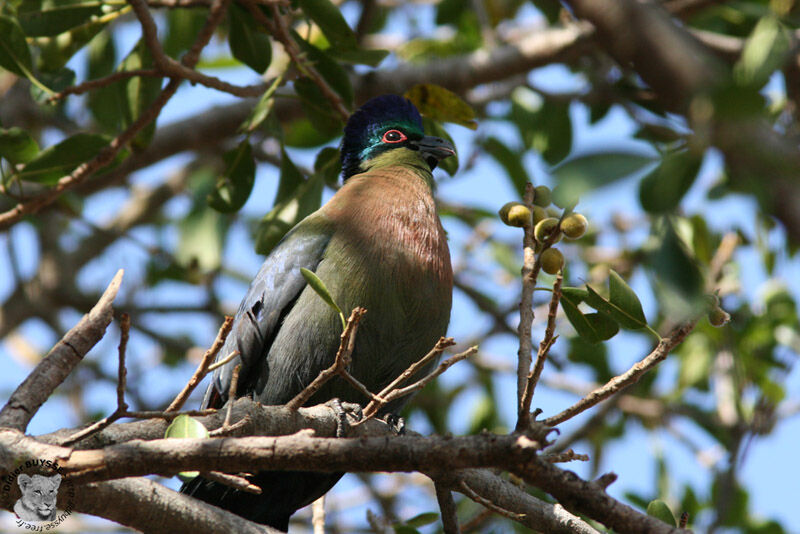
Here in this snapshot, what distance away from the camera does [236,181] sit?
418 centimetres

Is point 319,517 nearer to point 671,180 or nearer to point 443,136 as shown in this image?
point 443,136

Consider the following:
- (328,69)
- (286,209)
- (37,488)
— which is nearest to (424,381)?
(37,488)

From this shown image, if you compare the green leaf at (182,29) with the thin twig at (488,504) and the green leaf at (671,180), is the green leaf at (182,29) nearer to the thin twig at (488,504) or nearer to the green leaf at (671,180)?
the thin twig at (488,504)

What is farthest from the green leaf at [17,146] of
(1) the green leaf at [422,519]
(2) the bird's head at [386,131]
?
(1) the green leaf at [422,519]

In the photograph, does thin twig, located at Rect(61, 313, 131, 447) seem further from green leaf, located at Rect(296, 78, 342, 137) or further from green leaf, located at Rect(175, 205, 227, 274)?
green leaf, located at Rect(175, 205, 227, 274)

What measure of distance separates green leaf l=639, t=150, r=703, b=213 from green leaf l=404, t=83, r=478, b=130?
242 centimetres

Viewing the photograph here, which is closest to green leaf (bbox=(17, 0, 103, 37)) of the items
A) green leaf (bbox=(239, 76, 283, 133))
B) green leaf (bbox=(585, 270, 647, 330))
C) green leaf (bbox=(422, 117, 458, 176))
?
green leaf (bbox=(239, 76, 283, 133))

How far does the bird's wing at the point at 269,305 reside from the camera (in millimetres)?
3887

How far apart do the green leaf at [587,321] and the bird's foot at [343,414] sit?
32.5 inches

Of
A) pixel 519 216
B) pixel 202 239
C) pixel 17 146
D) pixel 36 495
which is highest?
pixel 202 239

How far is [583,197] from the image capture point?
1739 mm

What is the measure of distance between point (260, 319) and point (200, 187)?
7.70ft

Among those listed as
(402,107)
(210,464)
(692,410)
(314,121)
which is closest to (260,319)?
(314,121)

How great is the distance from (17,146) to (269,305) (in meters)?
1.29
